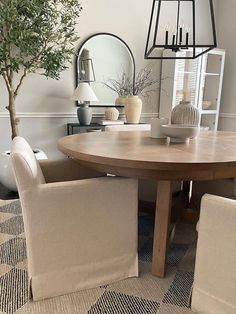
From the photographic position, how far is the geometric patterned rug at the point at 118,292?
130cm

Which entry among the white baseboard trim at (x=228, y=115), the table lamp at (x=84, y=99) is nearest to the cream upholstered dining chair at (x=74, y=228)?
the table lamp at (x=84, y=99)

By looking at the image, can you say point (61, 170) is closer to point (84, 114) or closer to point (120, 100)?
point (84, 114)

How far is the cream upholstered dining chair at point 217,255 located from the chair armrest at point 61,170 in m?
0.87

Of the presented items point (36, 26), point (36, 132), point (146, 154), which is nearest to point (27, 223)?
point (146, 154)

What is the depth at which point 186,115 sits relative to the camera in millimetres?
1780

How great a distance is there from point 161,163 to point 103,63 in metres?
2.83

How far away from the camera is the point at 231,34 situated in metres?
4.28

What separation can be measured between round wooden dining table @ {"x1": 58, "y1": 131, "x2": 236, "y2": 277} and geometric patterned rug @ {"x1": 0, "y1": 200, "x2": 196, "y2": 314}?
0.11 m

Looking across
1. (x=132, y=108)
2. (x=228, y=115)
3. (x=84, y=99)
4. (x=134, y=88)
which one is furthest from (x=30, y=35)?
(x=228, y=115)

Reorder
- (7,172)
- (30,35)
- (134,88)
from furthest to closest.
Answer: (134,88)
(7,172)
(30,35)

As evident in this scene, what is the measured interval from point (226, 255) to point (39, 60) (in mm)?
2581

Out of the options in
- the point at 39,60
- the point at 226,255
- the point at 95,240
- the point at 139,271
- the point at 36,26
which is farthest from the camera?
the point at 39,60

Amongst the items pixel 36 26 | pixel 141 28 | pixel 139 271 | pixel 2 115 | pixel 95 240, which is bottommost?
pixel 139 271

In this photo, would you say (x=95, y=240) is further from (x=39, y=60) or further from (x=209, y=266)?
(x=39, y=60)
